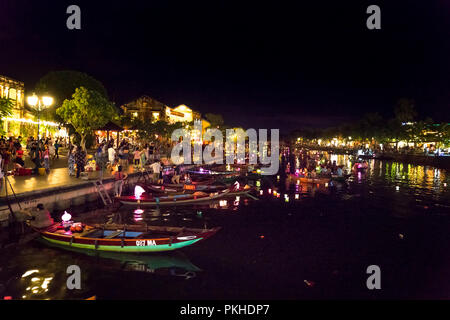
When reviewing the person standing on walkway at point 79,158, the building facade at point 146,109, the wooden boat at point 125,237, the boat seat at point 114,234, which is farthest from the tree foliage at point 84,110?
the building facade at point 146,109

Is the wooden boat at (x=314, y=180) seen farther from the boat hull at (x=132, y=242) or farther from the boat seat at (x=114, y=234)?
the boat seat at (x=114, y=234)

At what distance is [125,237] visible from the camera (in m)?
13.5

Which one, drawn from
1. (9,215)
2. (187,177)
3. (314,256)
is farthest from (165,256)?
(187,177)

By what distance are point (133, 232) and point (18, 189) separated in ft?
24.8

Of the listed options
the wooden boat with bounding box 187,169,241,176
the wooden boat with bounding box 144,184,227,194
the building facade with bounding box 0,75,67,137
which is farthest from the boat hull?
the building facade with bounding box 0,75,67,137

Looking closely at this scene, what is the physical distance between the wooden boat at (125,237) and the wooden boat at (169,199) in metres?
7.36

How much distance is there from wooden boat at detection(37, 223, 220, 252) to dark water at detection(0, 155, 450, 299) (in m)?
0.52

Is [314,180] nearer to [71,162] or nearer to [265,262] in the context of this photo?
[265,262]

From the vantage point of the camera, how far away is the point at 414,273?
1281 centimetres

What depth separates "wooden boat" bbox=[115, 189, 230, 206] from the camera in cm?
2169

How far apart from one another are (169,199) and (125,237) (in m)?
9.47

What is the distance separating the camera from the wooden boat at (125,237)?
12906mm

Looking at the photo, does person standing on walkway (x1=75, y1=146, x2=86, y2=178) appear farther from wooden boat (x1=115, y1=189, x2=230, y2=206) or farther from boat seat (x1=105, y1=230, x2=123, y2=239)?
boat seat (x1=105, y1=230, x2=123, y2=239)
